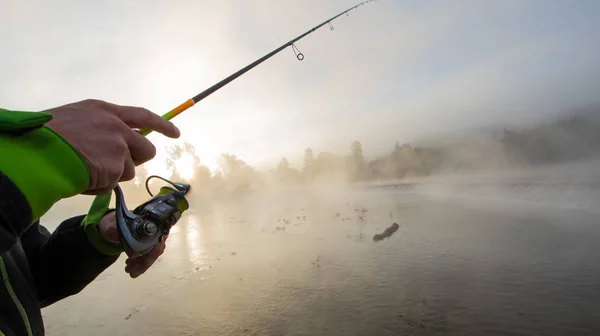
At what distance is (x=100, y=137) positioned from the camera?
4.79ft

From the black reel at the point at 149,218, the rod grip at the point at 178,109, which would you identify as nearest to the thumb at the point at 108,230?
the black reel at the point at 149,218

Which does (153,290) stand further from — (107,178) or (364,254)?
(107,178)

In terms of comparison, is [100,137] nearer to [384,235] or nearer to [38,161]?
[38,161]

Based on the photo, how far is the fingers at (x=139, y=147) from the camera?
5.35ft

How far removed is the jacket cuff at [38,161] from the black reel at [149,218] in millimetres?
884

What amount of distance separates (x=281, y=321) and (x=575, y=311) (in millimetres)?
11932

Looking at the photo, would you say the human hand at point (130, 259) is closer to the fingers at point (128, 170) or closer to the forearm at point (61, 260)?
the forearm at point (61, 260)

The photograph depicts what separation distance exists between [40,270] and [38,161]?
293cm

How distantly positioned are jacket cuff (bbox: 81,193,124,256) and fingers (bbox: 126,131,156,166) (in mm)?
1989

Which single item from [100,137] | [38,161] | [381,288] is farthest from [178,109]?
[381,288]

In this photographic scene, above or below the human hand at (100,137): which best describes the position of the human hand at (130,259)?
below

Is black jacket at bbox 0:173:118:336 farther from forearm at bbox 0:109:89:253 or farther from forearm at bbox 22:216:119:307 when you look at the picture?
forearm at bbox 0:109:89:253

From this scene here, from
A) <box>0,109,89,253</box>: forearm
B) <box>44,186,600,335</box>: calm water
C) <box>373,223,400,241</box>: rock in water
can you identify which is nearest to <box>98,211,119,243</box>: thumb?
<box>0,109,89,253</box>: forearm

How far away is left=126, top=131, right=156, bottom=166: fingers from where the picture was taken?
64.2 inches
